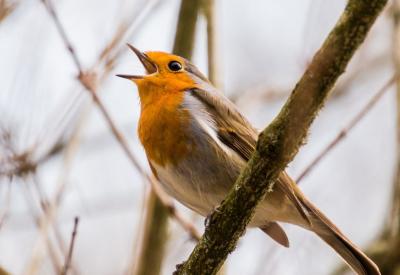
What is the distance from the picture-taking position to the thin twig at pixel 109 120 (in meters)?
3.63

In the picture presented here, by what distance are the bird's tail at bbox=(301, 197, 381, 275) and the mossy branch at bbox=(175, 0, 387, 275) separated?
122cm

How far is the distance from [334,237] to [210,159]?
99cm

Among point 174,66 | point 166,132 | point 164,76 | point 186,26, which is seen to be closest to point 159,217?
point 166,132

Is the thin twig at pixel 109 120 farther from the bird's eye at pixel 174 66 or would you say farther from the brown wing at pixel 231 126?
the bird's eye at pixel 174 66

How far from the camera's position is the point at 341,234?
13.3 feet

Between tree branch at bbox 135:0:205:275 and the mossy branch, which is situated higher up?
the mossy branch

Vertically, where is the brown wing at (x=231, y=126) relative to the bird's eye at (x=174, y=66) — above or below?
above

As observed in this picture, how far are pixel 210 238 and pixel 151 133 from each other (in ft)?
3.85

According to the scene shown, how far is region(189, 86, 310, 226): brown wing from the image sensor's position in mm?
3916

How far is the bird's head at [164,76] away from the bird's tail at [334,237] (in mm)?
1173

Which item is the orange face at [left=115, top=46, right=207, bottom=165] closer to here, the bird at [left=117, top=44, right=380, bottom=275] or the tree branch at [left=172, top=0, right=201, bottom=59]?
the bird at [left=117, top=44, right=380, bottom=275]

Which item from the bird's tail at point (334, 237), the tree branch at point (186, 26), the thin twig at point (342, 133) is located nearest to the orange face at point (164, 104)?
the tree branch at point (186, 26)

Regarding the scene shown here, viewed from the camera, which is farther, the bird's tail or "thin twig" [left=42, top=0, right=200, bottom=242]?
the bird's tail

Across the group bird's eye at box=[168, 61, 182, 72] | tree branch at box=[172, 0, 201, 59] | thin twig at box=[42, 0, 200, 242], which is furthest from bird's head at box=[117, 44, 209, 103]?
thin twig at box=[42, 0, 200, 242]
